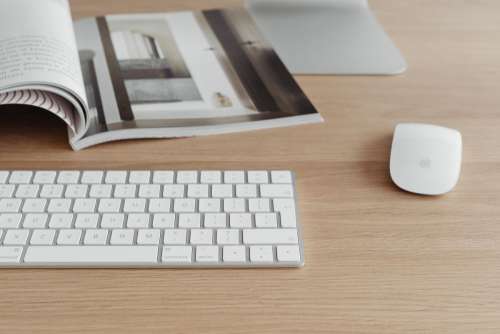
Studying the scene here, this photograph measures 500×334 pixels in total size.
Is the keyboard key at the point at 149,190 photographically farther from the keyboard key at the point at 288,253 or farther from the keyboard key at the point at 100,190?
the keyboard key at the point at 288,253

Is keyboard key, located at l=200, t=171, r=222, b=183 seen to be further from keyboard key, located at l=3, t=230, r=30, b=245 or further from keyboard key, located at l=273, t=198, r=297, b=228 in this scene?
keyboard key, located at l=3, t=230, r=30, b=245

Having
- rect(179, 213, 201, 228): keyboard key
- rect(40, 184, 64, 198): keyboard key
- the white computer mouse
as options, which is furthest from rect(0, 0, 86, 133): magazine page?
the white computer mouse

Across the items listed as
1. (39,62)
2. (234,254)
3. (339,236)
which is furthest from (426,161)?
(39,62)

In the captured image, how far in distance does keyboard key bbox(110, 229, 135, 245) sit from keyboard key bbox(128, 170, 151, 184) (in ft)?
0.29

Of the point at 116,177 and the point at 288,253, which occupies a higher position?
the point at 116,177

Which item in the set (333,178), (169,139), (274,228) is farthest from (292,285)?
(169,139)

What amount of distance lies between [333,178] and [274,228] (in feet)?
0.42

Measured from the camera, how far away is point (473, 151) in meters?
0.81

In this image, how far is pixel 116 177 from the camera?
731 millimetres

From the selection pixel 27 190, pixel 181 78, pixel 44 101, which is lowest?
pixel 27 190

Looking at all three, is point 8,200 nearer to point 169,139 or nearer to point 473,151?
point 169,139

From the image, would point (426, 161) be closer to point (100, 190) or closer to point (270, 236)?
point (270, 236)

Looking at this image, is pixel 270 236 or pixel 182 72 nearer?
pixel 270 236

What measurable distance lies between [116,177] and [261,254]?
0.20 meters
